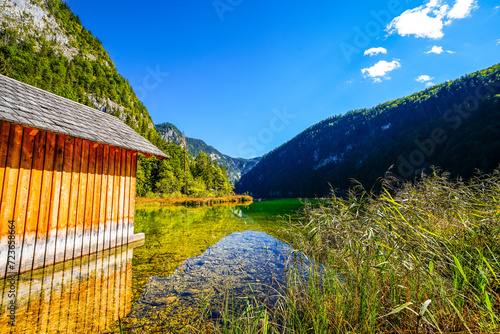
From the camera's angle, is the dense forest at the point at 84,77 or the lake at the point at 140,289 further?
the dense forest at the point at 84,77

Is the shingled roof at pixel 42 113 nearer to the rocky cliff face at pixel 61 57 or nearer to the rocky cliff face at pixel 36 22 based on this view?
the rocky cliff face at pixel 61 57

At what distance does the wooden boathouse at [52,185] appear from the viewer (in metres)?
4.07

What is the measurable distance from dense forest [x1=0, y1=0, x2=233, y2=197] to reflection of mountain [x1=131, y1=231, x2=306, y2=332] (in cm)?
3169

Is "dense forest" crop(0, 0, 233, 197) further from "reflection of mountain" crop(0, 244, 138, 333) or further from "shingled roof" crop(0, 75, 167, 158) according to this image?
"reflection of mountain" crop(0, 244, 138, 333)

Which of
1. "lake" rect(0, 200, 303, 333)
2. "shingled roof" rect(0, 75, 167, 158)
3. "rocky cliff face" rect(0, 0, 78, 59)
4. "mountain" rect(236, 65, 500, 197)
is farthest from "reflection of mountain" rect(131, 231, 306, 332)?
"rocky cliff face" rect(0, 0, 78, 59)

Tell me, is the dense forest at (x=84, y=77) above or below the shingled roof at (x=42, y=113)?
above

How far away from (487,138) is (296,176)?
319 feet

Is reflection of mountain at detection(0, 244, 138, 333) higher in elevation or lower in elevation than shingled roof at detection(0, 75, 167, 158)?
lower

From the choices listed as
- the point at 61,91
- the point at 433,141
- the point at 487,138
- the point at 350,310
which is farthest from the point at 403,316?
the point at 433,141

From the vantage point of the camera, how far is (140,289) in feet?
12.8

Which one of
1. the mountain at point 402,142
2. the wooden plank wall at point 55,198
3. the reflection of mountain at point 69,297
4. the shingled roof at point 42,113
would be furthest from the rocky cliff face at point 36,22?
the mountain at point 402,142

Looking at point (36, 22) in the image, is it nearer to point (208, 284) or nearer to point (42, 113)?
point (42, 113)

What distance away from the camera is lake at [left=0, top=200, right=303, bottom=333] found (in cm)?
282

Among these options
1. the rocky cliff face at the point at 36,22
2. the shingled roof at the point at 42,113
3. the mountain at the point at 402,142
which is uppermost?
the rocky cliff face at the point at 36,22
